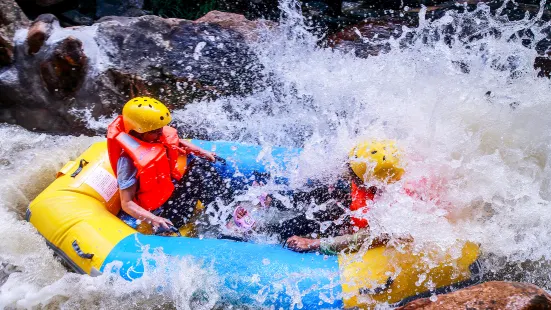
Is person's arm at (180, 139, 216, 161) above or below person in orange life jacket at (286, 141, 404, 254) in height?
below

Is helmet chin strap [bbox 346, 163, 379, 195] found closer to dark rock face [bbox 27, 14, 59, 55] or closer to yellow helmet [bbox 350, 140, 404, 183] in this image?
yellow helmet [bbox 350, 140, 404, 183]

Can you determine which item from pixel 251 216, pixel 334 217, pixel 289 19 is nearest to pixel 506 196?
pixel 334 217

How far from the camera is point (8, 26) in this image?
19.2 ft

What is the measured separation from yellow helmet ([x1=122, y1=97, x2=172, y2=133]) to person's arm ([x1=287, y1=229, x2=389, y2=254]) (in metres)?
1.29

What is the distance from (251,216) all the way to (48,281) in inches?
60.8

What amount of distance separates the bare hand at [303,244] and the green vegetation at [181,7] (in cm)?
530

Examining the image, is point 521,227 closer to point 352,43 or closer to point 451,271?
point 451,271

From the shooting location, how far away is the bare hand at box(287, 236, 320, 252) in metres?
3.32

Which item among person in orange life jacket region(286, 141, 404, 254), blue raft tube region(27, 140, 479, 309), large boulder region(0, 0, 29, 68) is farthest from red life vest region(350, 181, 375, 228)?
large boulder region(0, 0, 29, 68)

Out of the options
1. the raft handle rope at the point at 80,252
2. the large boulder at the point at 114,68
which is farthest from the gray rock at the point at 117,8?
the raft handle rope at the point at 80,252

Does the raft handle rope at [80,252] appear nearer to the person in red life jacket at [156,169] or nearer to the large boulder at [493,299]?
the person in red life jacket at [156,169]

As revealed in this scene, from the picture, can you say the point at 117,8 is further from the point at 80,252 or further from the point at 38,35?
the point at 80,252

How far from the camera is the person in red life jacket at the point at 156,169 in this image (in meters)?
3.57

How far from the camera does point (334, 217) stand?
143 inches
